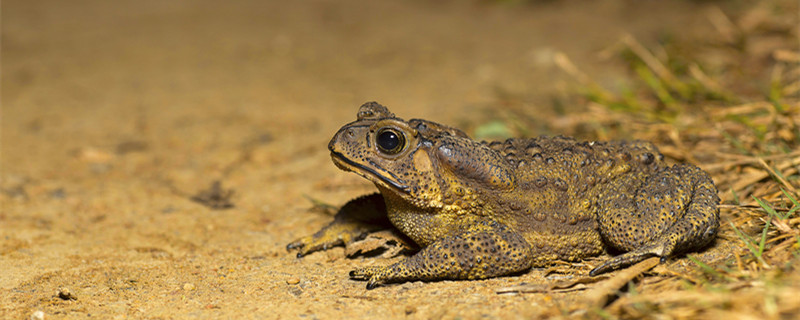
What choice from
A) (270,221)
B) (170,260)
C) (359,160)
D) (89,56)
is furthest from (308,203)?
(89,56)

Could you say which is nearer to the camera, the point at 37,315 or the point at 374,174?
the point at 37,315

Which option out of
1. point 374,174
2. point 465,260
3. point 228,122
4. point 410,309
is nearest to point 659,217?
point 465,260

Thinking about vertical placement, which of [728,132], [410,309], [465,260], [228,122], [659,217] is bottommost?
[410,309]

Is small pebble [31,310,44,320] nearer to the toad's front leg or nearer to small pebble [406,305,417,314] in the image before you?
the toad's front leg

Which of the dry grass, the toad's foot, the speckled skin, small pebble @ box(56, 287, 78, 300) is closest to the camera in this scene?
the dry grass

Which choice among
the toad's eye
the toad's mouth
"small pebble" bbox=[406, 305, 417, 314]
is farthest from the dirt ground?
the toad's eye

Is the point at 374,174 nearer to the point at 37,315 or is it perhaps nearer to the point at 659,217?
the point at 659,217
